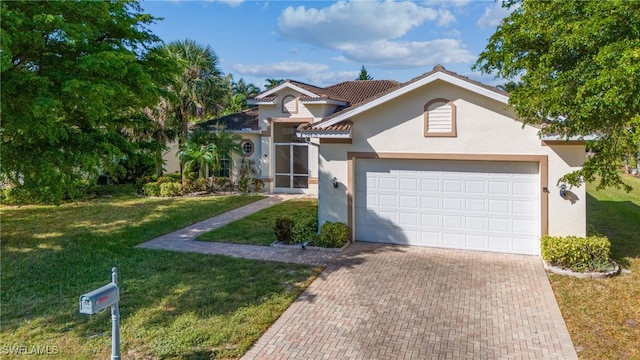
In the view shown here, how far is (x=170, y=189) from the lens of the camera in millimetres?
23234

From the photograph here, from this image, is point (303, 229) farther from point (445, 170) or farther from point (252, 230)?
point (445, 170)

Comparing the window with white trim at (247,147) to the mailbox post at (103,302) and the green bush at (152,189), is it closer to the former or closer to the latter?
the green bush at (152,189)

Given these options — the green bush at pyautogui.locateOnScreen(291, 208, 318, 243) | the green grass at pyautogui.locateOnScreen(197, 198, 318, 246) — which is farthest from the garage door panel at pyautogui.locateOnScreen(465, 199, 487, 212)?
the green grass at pyautogui.locateOnScreen(197, 198, 318, 246)

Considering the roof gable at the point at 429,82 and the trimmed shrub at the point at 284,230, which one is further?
the trimmed shrub at the point at 284,230

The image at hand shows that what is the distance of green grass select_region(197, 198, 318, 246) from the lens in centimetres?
1375

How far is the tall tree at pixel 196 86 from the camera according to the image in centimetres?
2527

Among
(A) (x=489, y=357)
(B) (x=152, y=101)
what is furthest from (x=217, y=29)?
(A) (x=489, y=357)

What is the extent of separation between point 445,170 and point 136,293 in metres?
8.68

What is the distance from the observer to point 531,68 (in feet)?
31.2

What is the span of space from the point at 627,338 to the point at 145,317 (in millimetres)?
8344

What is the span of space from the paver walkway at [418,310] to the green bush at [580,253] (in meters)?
0.59

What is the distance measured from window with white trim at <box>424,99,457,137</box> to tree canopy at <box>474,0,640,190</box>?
165 centimetres

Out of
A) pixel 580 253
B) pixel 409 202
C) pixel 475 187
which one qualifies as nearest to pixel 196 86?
pixel 409 202

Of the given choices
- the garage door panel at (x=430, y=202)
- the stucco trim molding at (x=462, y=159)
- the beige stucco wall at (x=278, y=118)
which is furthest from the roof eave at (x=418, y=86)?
the beige stucco wall at (x=278, y=118)
